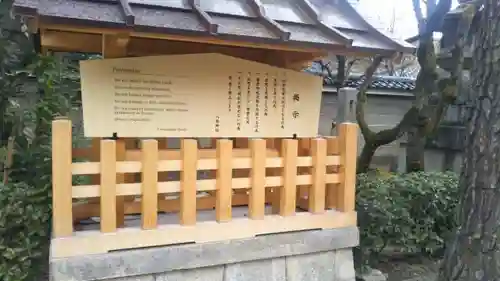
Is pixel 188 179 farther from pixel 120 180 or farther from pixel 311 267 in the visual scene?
pixel 311 267

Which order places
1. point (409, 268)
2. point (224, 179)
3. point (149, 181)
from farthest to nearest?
point (409, 268)
point (224, 179)
point (149, 181)

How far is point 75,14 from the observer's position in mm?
2680

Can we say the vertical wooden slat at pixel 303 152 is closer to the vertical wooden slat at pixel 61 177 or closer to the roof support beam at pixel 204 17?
the roof support beam at pixel 204 17

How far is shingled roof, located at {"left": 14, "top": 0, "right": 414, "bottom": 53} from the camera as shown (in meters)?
2.71

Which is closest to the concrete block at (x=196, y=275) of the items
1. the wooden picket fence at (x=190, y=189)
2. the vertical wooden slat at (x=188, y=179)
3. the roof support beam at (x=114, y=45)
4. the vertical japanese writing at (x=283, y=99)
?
the wooden picket fence at (x=190, y=189)

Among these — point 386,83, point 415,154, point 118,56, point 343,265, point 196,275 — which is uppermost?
point 386,83

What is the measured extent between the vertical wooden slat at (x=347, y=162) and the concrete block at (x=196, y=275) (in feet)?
4.22

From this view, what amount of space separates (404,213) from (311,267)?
5.94 ft

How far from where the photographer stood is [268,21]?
10.9ft

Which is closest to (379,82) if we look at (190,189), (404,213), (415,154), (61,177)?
(415,154)

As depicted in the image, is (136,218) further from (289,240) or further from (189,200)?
(289,240)

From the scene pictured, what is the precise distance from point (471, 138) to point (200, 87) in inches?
82.4

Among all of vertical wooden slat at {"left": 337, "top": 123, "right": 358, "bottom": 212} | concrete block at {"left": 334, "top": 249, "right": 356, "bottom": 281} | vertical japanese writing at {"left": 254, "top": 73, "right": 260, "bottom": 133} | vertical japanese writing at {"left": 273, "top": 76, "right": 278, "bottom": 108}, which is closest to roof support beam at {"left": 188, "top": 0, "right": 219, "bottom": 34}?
vertical japanese writing at {"left": 254, "top": 73, "right": 260, "bottom": 133}

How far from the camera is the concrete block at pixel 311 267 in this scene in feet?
12.4
